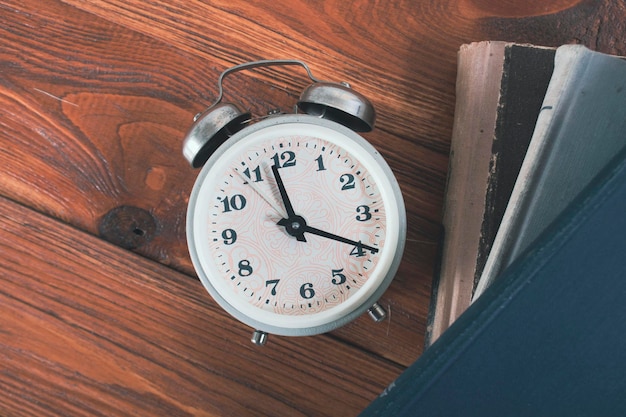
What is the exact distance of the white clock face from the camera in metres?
0.64

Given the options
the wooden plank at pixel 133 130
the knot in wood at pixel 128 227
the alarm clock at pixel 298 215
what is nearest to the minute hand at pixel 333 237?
the alarm clock at pixel 298 215

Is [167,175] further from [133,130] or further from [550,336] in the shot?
[550,336]

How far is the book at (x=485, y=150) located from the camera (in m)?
0.66

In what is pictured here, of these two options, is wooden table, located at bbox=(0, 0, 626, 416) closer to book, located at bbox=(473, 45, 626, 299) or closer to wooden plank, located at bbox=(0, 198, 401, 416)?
wooden plank, located at bbox=(0, 198, 401, 416)

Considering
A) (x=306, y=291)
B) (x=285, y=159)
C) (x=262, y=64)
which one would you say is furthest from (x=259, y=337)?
(x=262, y=64)

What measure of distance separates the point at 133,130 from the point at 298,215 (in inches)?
9.5

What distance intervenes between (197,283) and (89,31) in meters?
0.33

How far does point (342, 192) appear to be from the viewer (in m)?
0.64

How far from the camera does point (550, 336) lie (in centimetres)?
44

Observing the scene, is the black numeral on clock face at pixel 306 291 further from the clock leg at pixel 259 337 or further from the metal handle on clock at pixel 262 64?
the metal handle on clock at pixel 262 64

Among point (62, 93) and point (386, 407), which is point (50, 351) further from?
point (386, 407)

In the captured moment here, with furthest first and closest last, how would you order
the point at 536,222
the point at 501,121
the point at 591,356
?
the point at 501,121, the point at 536,222, the point at 591,356

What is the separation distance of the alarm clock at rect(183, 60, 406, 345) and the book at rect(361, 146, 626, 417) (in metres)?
0.20

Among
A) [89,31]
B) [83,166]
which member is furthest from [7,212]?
[89,31]
